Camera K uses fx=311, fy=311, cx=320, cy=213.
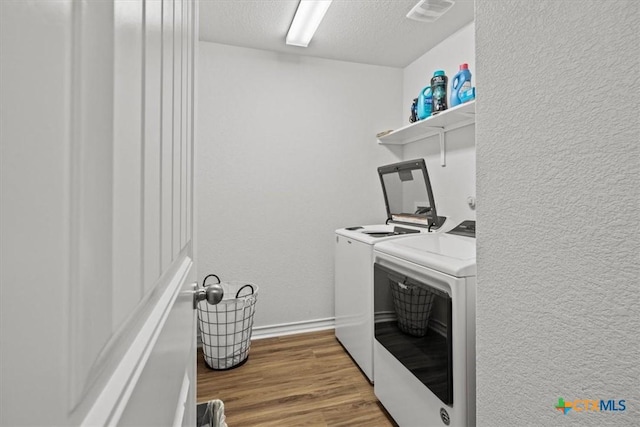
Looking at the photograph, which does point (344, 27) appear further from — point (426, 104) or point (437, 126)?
point (437, 126)

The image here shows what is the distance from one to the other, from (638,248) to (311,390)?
1.77 m

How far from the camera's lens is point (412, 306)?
145cm

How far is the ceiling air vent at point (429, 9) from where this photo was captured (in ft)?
5.93

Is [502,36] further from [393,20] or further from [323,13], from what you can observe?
[393,20]

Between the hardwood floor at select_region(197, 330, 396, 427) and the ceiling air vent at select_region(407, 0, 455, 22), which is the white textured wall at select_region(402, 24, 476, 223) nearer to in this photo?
the ceiling air vent at select_region(407, 0, 455, 22)

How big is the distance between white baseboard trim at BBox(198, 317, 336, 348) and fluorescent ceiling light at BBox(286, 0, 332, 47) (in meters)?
2.25

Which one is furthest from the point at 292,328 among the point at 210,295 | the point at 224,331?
the point at 210,295

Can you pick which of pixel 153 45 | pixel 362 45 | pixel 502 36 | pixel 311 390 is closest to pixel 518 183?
pixel 502 36

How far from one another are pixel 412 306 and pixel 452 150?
4.48 feet

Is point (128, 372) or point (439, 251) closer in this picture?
point (128, 372)

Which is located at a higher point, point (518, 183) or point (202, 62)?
point (202, 62)

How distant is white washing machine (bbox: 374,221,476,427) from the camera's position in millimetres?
1164

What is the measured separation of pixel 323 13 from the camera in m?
1.93

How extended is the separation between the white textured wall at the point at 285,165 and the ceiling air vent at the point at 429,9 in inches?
35.9
